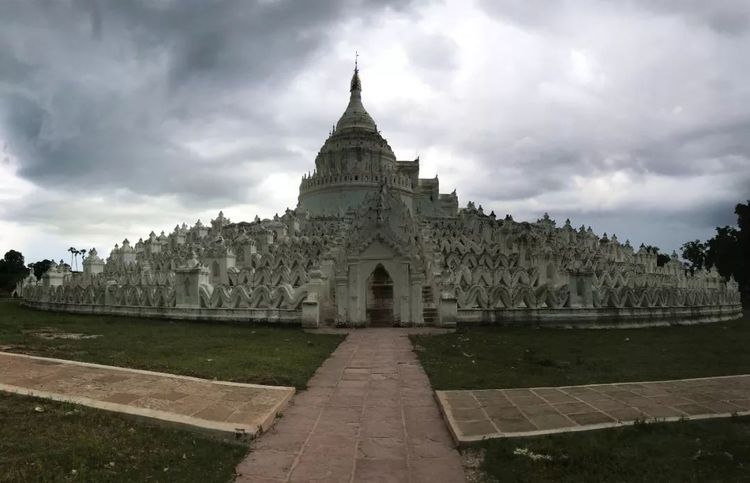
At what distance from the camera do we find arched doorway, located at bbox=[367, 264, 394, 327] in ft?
90.2

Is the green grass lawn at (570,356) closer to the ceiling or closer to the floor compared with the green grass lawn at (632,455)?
closer to the ceiling

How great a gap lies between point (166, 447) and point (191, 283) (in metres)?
19.3

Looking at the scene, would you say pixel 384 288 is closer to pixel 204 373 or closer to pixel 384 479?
pixel 204 373

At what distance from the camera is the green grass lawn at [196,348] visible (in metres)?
12.3

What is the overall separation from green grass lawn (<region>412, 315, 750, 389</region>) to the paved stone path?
1.33 metres

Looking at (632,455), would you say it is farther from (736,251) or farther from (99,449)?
(736,251)

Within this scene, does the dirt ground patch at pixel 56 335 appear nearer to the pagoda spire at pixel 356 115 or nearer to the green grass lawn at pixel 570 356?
the green grass lawn at pixel 570 356

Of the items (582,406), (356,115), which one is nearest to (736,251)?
(356,115)

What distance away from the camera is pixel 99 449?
22.7 feet

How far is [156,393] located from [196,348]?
6.32m

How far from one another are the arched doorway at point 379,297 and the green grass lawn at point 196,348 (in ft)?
20.4

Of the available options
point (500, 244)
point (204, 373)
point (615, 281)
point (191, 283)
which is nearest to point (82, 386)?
point (204, 373)

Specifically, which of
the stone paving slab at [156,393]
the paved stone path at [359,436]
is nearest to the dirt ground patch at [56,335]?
the stone paving slab at [156,393]

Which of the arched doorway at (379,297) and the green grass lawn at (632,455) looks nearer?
the green grass lawn at (632,455)
